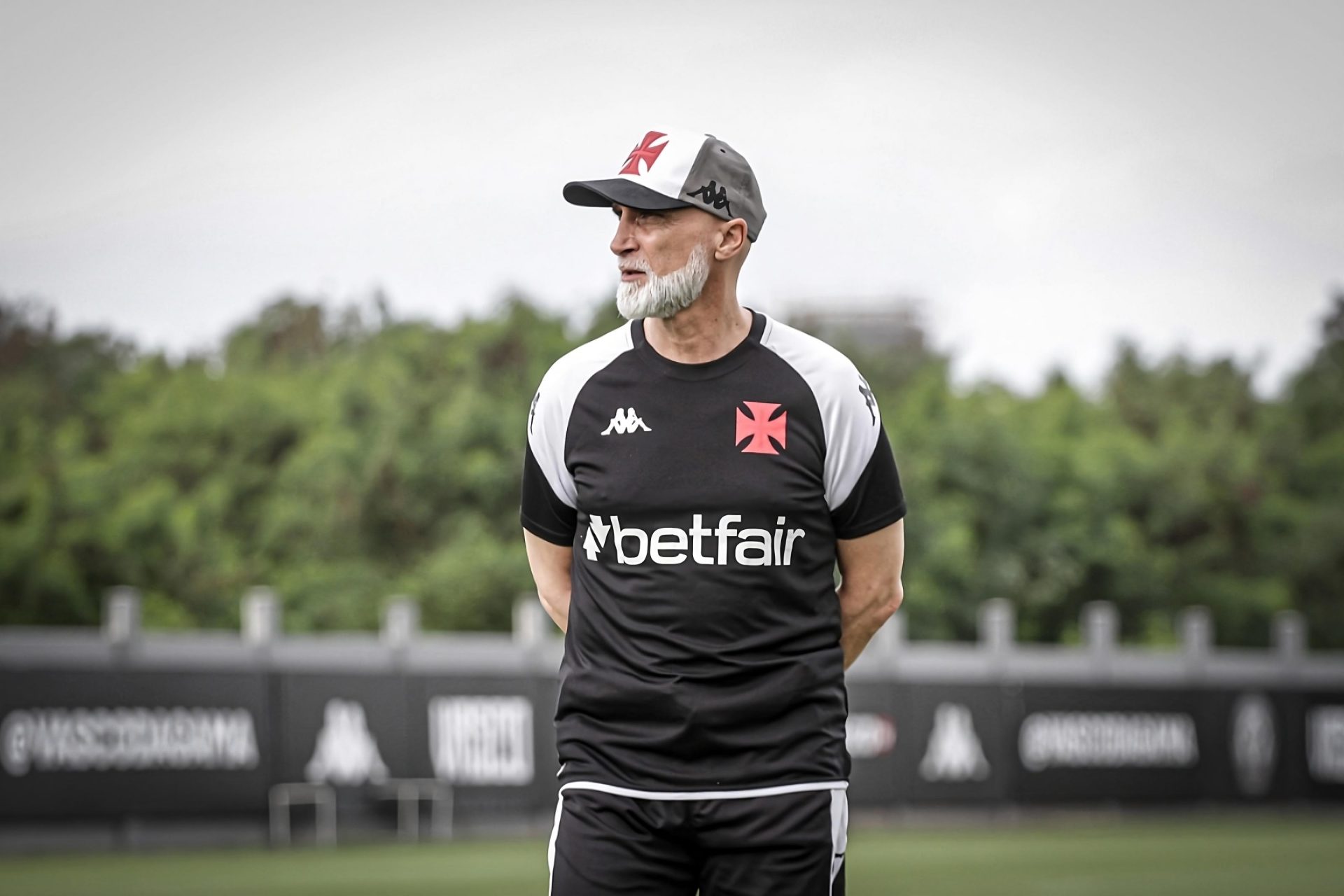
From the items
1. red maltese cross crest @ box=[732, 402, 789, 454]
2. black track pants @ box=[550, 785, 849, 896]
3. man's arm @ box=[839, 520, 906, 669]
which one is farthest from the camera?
man's arm @ box=[839, 520, 906, 669]

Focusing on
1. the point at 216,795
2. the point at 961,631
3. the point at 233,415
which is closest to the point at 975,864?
the point at 216,795

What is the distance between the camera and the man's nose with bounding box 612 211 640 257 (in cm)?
368

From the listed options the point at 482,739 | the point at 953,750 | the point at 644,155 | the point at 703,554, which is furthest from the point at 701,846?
the point at 953,750

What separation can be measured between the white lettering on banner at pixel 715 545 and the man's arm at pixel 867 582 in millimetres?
197

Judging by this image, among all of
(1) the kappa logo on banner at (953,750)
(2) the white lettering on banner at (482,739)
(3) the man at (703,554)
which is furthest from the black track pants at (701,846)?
(1) the kappa logo on banner at (953,750)

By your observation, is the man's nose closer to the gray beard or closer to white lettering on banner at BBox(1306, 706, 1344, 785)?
the gray beard

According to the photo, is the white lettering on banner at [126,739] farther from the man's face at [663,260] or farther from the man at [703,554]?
the man's face at [663,260]

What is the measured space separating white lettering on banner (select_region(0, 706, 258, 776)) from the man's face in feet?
41.9

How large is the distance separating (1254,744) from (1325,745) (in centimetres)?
126

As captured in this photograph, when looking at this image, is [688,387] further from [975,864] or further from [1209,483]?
[1209,483]

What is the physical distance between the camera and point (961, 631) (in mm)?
46562

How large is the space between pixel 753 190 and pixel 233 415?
45.8 metres

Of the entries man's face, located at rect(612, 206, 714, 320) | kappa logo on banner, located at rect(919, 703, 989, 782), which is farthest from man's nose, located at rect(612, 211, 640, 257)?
kappa logo on banner, located at rect(919, 703, 989, 782)

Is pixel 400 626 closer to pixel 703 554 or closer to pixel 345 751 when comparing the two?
pixel 345 751
